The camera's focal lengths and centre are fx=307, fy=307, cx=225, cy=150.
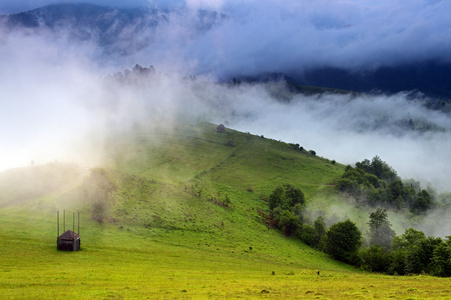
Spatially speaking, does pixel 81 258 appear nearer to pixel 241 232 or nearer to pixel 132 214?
pixel 132 214

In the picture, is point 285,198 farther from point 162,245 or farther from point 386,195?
point 162,245

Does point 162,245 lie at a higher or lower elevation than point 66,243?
lower

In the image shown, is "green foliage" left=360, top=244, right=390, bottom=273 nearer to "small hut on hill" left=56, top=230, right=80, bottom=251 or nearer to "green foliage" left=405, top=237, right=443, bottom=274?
"green foliage" left=405, top=237, right=443, bottom=274

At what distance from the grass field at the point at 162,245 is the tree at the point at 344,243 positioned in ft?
15.1

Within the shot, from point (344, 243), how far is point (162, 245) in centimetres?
5358

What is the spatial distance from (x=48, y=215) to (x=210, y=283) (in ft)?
181

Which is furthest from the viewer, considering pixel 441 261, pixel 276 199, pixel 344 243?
pixel 276 199

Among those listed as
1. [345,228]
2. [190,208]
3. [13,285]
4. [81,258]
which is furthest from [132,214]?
[345,228]

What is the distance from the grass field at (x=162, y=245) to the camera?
3781cm

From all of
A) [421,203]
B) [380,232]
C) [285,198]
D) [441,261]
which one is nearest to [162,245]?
[441,261]

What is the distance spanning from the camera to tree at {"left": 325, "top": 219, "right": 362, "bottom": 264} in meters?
89.8

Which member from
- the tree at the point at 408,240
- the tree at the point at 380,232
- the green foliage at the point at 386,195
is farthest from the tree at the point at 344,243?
the green foliage at the point at 386,195

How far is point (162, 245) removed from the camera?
7275 cm

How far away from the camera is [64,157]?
146625 mm
